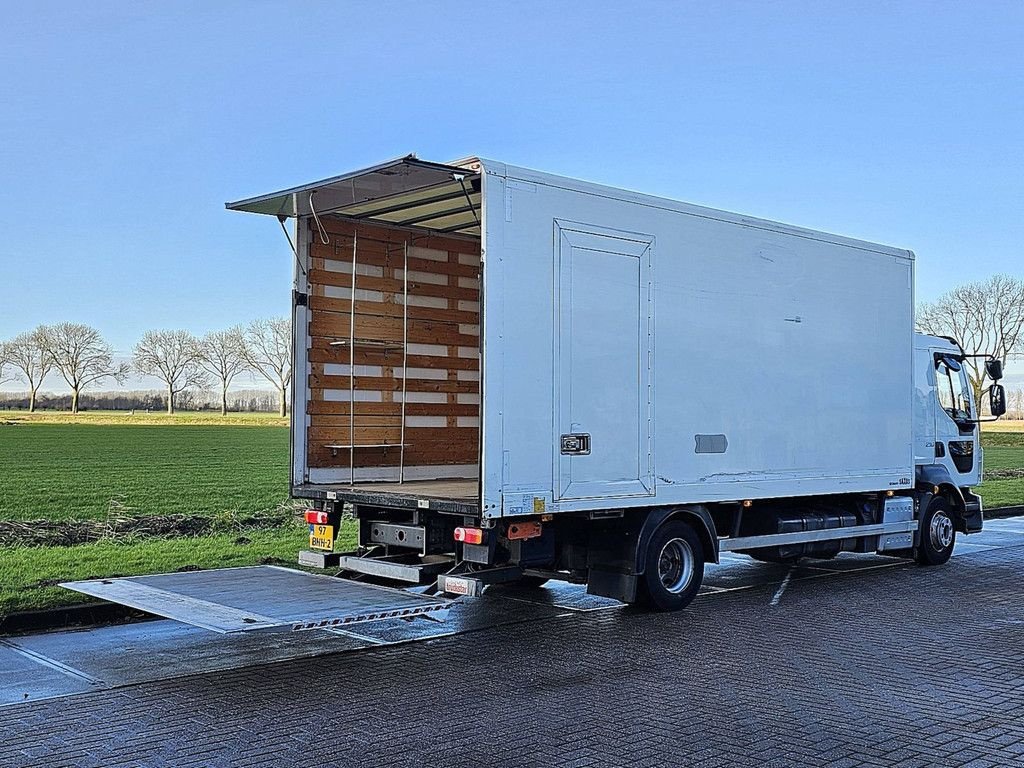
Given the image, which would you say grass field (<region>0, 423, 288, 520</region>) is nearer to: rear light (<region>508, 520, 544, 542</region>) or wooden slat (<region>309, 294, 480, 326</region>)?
wooden slat (<region>309, 294, 480, 326</region>)

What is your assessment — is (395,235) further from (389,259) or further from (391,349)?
(391,349)

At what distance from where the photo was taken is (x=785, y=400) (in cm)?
1088

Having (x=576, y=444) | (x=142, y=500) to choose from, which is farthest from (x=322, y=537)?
(x=142, y=500)

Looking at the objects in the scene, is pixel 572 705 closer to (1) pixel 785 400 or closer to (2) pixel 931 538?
(1) pixel 785 400

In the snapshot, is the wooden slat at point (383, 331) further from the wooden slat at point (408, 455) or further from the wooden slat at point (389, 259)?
the wooden slat at point (408, 455)

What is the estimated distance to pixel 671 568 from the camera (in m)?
10.1

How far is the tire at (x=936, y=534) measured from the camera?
13438mm

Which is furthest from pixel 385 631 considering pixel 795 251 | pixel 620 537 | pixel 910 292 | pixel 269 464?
pixel 269 464

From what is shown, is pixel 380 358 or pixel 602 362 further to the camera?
pixel 380 358

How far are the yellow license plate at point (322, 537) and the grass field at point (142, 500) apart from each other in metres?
2.03

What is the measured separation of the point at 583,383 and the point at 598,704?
9.35 ft

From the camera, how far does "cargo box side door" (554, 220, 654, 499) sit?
8695 mm

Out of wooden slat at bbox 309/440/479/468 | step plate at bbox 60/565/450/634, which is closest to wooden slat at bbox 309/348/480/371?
wooden slat at bbox 309/440/479/468

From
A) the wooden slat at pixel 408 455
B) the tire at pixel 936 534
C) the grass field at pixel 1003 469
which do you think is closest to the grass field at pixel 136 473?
the wooden slat at pixel 408 455
